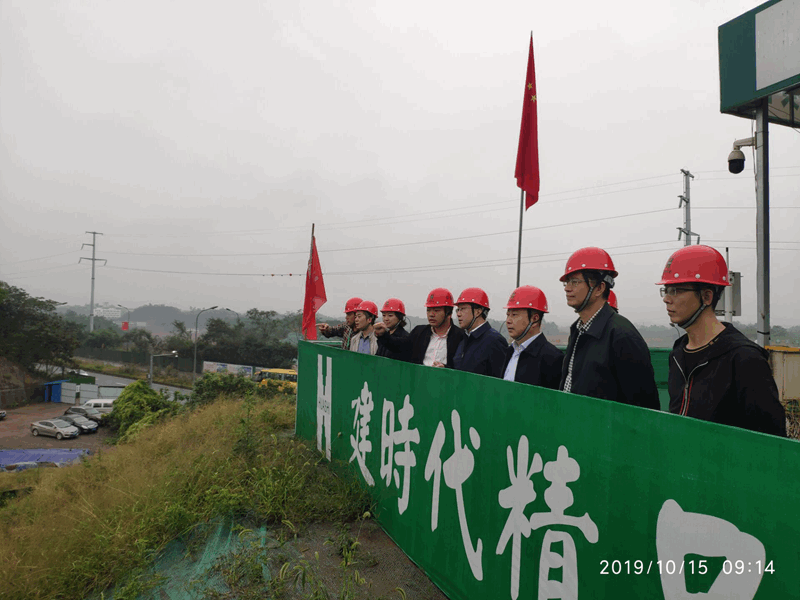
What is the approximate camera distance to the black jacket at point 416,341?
5487mm

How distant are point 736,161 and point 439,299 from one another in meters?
5.04

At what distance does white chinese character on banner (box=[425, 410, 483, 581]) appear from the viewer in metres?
3.40

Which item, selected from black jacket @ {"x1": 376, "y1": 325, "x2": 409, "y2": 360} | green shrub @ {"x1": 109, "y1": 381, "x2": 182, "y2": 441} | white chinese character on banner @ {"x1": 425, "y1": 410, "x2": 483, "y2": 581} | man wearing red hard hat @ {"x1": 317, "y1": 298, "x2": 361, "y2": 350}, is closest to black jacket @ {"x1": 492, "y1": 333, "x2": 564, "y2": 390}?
white chinese character on banner @ {"x1": 425, "y1": 410, "x2": 483, "y2": 581}

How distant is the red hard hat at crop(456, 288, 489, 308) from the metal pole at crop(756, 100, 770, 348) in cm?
349

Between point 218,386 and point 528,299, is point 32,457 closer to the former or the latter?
point 218,386

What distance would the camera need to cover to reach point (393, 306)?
6.70 metres

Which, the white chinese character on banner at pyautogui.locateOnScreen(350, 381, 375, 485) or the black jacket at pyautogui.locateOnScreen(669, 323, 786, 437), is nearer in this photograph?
the black jacket at pyautogui.locateOnScreen(669, 323, 786, 437)

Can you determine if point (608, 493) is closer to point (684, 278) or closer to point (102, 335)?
point (684, 278)

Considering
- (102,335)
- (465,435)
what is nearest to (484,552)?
(465,435)

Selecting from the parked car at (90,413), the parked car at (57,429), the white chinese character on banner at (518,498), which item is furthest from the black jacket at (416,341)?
the parked car at (90,413)

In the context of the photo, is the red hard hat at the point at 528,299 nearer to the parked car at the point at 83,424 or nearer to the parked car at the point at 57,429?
the parked car at the point at 57,429

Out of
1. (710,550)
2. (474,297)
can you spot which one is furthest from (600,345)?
(474,297)

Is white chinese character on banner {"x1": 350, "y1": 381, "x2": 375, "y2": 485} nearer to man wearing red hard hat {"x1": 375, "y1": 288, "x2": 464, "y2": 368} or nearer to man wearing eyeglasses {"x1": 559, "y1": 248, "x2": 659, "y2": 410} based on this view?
man wearing red hard hat {"x1": 375, "y1": 288, "x2": 464, "y2": 368}

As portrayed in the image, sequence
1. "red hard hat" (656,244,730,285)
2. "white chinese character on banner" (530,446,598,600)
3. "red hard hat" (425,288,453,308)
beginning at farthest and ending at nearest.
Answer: "red hard hat" (425,288,453,308), "red hard hat" (656,244,730,285), "white chinese character on banner" (530,446,598,600)
